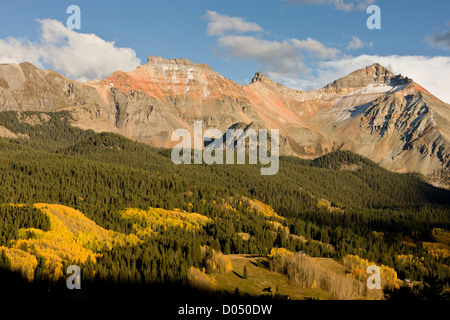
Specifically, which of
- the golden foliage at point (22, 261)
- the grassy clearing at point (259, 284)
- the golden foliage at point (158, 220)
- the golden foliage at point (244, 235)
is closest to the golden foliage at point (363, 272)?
the grassy clearing at point (259, 284)

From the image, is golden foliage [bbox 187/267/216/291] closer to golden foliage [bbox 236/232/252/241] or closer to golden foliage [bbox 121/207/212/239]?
golden foliage [bbox 121/207/212/239]

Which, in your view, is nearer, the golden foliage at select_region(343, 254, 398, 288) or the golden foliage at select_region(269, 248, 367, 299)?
the golden foliage at select_region(269, 248, 367, 299)

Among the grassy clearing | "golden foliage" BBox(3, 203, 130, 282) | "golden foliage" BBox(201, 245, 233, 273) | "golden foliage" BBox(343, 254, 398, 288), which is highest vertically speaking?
"golden foliage" BBox(3, 203, 130, 282)

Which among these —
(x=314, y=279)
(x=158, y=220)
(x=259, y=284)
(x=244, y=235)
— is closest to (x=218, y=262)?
(x=259, y=284)

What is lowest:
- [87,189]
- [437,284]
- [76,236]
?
[437,284]

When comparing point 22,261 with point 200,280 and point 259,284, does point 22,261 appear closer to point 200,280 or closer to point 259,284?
point 200,280

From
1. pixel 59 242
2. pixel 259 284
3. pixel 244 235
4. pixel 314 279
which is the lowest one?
pixel 259 284

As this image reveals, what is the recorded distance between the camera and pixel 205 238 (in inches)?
4724

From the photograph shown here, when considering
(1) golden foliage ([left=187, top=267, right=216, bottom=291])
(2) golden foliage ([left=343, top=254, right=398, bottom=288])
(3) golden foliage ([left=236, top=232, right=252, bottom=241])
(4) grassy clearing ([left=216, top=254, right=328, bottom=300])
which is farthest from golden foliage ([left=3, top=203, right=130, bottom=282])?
(2) golden foliage ([left=343, top=254, right=398, bottom=288])
